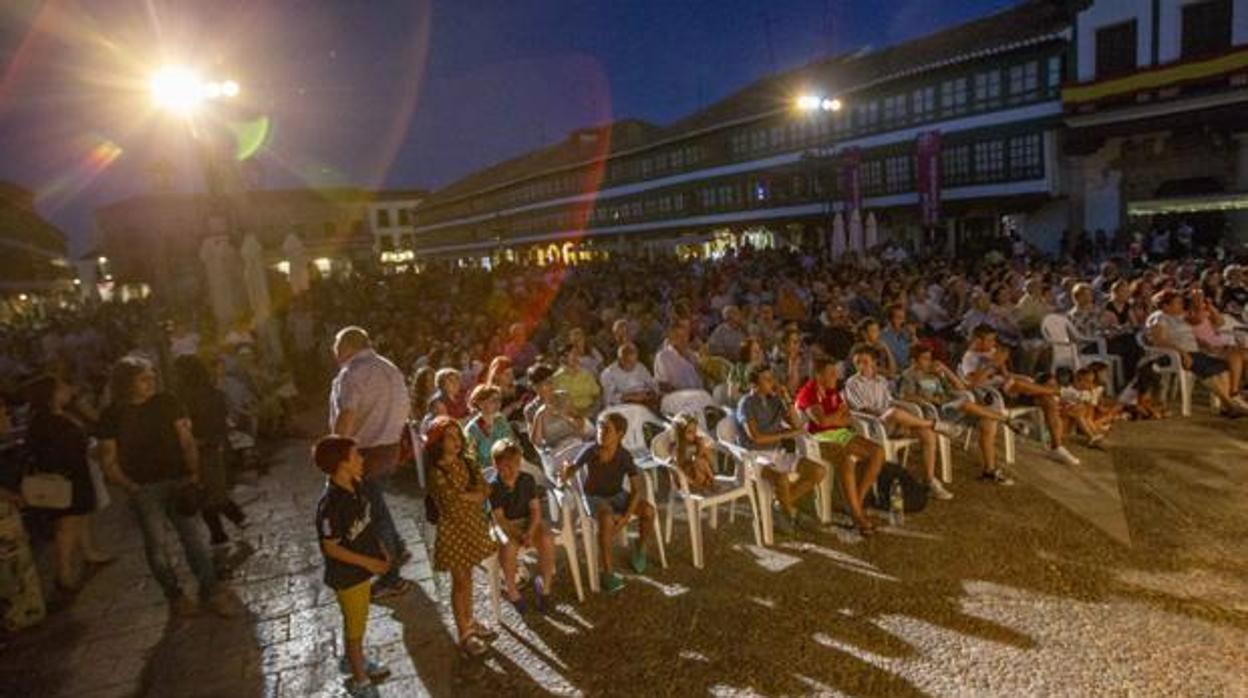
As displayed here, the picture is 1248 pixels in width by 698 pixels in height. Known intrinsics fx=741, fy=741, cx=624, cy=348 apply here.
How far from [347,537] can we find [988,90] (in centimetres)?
2714

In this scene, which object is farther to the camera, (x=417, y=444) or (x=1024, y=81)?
(x=1024, y=81)

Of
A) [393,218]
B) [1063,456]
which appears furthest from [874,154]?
[393,218]

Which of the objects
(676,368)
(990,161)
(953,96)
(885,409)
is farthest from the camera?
(953,96)

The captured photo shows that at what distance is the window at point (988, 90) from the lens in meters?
24.8

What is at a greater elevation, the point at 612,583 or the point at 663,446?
the point at 663,446

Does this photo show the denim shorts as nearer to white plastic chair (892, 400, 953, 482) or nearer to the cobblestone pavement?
the cobblestone pavement

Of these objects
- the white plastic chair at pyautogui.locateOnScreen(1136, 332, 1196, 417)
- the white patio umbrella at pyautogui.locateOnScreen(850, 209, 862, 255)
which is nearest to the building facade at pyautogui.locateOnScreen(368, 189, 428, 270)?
the white patio umbrella at pyautogui.locateOnScreen(850, 209, 862, 255)

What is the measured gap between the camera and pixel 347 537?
370 centimetres

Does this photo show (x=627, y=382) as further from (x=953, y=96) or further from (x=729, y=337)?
(x=953, y=96)

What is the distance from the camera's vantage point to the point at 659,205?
4481 cm

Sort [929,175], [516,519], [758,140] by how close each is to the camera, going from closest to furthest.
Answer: [516,519] → [929,175] → [758,140]

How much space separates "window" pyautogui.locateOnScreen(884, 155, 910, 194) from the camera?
28547 millimetres

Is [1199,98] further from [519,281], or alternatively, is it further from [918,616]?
[918,616]

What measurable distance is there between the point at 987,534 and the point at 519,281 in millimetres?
14228
